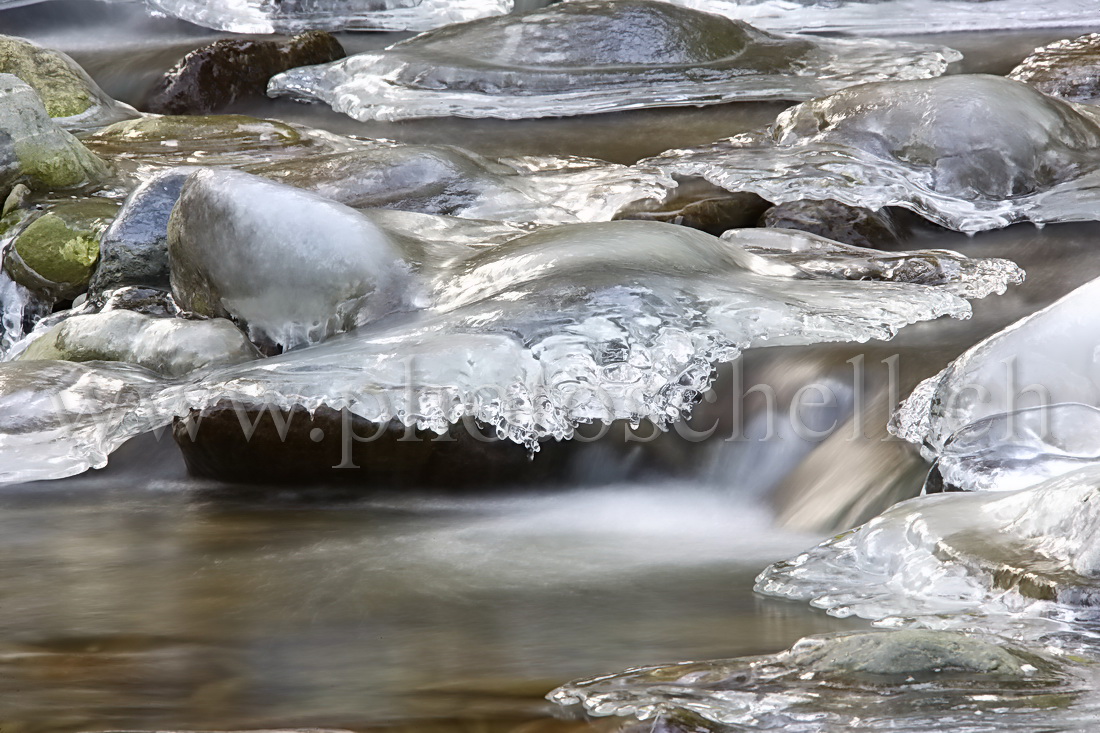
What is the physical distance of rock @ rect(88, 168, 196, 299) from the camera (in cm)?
466

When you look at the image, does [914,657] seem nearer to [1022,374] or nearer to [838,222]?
[1022,374]

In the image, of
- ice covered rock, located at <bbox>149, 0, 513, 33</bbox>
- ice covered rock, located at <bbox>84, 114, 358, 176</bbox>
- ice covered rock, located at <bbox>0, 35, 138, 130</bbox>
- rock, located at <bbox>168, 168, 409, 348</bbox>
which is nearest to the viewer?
rock, located at <bbox>168, 168, 409, 348</bbox>

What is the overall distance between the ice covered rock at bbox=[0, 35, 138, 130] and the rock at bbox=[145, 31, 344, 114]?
37 centimetres

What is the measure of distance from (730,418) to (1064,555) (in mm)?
1260

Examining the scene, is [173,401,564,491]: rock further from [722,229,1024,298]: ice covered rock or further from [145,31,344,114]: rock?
[145,31,344,114]: rock

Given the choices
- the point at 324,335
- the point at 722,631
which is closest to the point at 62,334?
the point at 324,335

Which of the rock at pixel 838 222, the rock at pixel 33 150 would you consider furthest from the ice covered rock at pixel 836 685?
the rock at pixel 33 150

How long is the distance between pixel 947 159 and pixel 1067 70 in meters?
1.90

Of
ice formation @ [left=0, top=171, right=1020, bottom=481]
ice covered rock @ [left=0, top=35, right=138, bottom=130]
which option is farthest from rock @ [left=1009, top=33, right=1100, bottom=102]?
ice covered rock @ [left=0, top=35, right=138, bottom=130]

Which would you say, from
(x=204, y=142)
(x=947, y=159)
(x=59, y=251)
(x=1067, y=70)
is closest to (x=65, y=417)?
(x=59, y=251)

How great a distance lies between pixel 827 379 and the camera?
10.9ft

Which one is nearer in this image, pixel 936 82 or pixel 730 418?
pixel 730 418

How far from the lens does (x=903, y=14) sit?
856 centimetres

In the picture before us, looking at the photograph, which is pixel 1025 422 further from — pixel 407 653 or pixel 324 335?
pixel 324 335
